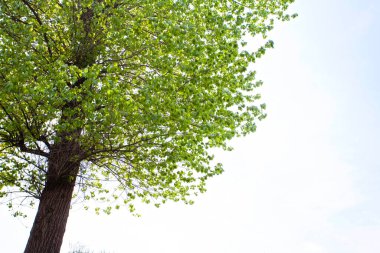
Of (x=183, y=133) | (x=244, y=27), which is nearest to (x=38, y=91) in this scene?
(x=183, y=133)

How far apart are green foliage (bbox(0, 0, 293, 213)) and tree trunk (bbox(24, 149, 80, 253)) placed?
0.46 meters

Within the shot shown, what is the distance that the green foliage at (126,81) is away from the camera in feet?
40.2

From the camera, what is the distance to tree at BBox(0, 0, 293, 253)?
1235 cm

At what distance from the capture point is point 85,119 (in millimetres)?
13516

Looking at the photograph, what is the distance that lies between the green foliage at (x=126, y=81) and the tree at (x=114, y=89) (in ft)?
0.13

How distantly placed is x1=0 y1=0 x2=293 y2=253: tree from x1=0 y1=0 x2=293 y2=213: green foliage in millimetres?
41

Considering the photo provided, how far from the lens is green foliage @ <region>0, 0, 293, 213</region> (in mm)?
12258

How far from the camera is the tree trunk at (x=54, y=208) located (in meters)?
14.1

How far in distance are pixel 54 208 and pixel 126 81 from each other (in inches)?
215

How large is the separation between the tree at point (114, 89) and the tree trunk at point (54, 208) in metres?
0.04

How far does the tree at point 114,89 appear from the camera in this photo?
12.4 metres

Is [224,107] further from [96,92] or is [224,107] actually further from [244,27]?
[96,92]

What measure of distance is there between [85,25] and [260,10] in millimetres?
6616

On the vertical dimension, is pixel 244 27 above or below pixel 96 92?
above
